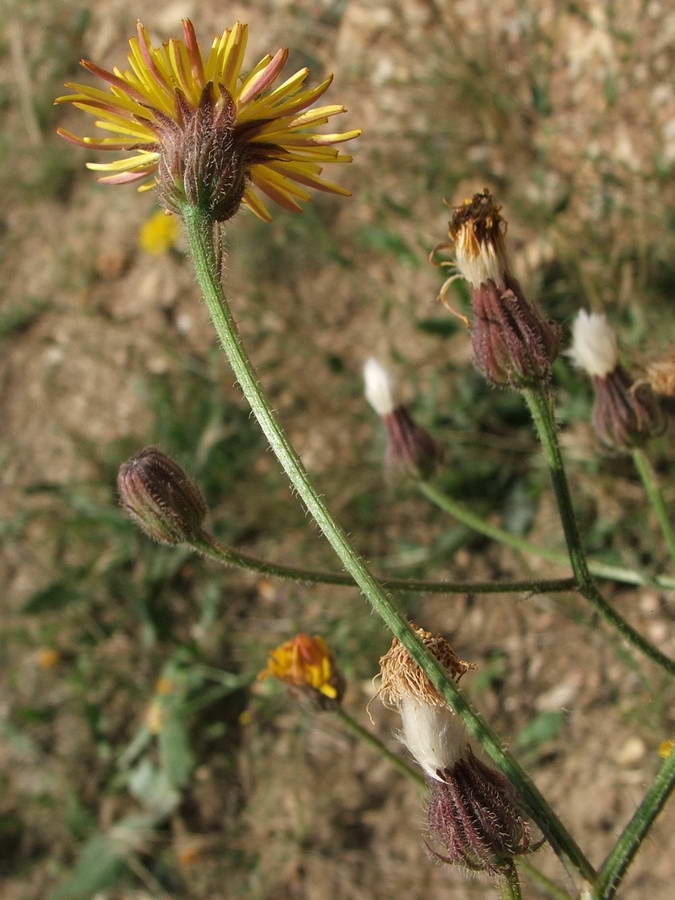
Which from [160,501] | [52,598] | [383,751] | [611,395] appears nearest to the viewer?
[160,501]

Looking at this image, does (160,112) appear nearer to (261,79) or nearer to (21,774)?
(261,79)

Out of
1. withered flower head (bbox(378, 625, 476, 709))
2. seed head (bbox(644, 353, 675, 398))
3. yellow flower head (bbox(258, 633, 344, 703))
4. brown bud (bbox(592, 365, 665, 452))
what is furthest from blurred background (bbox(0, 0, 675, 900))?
withered flower head (bbox(378, 625, 476, 709))

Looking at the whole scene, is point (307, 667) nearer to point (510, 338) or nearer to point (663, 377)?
point (510, 338)

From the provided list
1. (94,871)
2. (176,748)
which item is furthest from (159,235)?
(94,871)

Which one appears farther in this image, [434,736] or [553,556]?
[553,556]

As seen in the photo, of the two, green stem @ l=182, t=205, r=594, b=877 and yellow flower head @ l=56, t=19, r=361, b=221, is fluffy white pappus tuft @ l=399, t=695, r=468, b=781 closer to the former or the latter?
green stem @ l=182, t=205, r=594, b=877

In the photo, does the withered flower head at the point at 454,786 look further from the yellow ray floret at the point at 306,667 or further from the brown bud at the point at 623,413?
the brown bud at the point at 623,413
